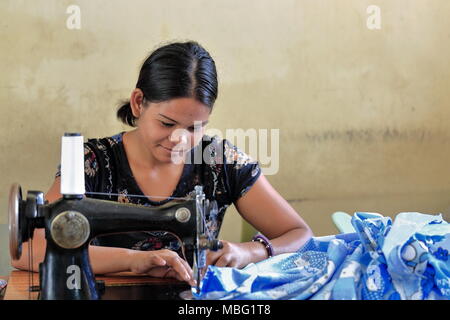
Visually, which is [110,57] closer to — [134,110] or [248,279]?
[134,110]

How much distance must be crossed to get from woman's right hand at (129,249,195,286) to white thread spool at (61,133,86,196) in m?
0.43

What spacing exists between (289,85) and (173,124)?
5.06 feet

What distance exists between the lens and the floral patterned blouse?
251cm

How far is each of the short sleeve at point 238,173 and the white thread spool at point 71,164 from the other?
1.07 m

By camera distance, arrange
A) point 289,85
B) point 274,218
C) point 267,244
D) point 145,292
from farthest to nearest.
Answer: point 289,85
point 274,218
point 267,244
point 145,292

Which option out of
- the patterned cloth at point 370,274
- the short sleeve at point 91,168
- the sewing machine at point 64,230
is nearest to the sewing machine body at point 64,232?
the sewing machine at point 64,230

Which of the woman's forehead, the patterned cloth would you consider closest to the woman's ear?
the woman's forehead

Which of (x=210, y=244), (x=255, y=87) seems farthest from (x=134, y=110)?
(x=255, y=87)

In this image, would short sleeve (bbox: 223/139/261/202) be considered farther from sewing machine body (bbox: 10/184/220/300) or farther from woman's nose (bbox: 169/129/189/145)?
sewing machine body (bbox: 10/184/220/300)

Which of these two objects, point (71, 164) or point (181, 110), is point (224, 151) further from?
point (71, 164)

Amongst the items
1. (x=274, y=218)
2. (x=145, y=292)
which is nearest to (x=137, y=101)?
(x=274, y=218)

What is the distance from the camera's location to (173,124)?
235 centimetres

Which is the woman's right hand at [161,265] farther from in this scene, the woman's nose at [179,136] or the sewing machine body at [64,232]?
the woman's nose at [179,136]

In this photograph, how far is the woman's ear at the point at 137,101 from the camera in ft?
8.09
